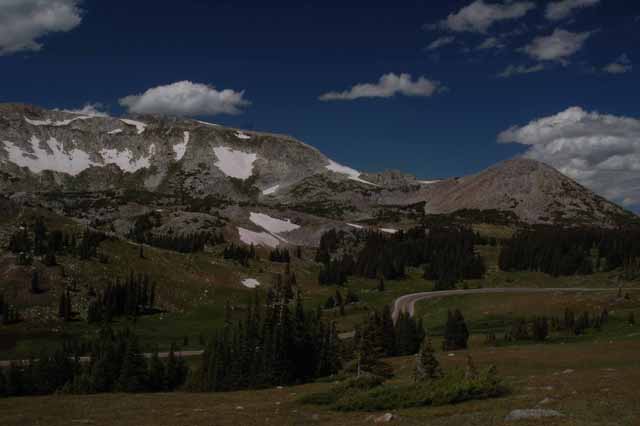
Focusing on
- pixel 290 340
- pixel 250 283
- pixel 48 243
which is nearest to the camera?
pixel 290 340

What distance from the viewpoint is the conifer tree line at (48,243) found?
145 meters

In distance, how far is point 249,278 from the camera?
178 meters

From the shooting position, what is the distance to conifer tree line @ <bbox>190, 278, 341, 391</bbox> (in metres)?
63.0

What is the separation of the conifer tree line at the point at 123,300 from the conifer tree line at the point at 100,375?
55509 millimetres

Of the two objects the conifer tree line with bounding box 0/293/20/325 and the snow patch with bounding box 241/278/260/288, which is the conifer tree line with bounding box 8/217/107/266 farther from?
the snow patch with bounding box 241/278/260/288

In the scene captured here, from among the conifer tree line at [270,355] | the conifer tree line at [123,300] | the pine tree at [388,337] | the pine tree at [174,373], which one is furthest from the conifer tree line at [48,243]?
the pine tree at [388,337]

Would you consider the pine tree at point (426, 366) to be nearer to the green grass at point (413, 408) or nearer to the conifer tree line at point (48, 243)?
the green grass at point (413, 408)

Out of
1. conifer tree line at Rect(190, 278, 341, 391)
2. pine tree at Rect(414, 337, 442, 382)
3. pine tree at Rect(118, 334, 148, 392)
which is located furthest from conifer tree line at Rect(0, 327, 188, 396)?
pine tree at Rect(414, 337, 442, 382)

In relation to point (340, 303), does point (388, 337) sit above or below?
above

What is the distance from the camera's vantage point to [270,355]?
6372 cm

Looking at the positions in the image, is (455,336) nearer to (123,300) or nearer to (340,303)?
(340,303)

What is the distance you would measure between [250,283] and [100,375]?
355 feet

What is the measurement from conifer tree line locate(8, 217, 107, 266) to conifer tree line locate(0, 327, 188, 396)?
79793mm

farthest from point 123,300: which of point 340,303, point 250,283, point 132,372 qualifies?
point 132,372
